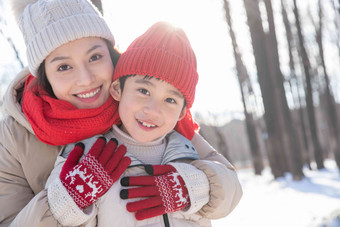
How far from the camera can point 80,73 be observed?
1944 mm

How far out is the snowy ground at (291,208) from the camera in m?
5.55

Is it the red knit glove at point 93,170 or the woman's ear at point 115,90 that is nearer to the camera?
the red knit glove at point 93,170

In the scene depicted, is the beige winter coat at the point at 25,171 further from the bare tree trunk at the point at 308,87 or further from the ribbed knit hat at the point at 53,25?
the bare tree trunk at the point at 308,87

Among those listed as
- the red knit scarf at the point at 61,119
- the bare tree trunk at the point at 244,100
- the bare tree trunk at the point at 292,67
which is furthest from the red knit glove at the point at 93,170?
the bare tree trunk at the point at 292,67

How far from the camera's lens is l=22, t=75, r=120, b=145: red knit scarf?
1895mm

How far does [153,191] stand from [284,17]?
1485 cm

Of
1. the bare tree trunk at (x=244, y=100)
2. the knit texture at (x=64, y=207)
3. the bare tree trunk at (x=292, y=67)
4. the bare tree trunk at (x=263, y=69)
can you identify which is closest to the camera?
the knit texture at (x=64, y=207)

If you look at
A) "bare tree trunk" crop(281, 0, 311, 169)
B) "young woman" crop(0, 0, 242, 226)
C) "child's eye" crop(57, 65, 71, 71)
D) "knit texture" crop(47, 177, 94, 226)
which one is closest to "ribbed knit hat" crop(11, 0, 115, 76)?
"young woman" crop(0, 0, 242, 226)

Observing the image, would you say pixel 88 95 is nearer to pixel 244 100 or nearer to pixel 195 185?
pixel 195 185

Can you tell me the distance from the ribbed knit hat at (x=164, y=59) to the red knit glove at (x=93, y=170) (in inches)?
18.7

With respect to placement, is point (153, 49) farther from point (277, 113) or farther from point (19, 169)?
point (277, 113)

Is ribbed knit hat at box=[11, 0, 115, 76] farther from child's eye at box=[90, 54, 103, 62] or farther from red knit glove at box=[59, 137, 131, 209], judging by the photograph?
red knit glove at box=[59, 137, 131, 209]

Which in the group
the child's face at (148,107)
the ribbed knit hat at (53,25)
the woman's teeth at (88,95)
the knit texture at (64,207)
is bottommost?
the knit texture at (64,207)

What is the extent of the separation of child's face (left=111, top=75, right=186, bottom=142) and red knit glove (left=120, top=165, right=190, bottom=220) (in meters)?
0.23
